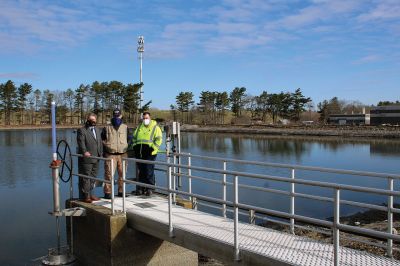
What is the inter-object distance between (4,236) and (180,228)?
895 cm

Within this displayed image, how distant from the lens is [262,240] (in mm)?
6367

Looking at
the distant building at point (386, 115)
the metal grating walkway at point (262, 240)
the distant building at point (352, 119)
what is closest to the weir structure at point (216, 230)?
the metal grating walkway at point (262, 240)

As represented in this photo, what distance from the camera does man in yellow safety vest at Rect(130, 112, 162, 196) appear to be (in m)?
9.60

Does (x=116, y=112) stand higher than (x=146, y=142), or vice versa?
(x=116, y=112)

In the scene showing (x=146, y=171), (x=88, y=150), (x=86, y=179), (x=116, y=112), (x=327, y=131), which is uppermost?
(x=116, y=112)

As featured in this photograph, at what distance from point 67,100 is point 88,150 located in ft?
386

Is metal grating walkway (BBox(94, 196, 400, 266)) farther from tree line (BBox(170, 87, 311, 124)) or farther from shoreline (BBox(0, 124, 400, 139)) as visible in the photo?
tree line (BBox(170, 87, 311, 124))

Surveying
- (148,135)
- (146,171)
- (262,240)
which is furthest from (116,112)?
(262,240)

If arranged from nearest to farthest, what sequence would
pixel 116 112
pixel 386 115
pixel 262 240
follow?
pixel 262 240 < pixel 116 112 < pixel 386 115

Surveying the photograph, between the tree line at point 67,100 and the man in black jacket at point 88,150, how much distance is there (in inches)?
3610

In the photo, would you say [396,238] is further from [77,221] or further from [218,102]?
[218,102]

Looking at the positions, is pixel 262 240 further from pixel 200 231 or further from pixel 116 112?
pixel 116 112

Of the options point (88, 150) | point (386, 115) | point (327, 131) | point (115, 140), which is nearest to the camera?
point (88, 150)

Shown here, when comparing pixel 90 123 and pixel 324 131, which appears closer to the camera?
pixel 90 123
